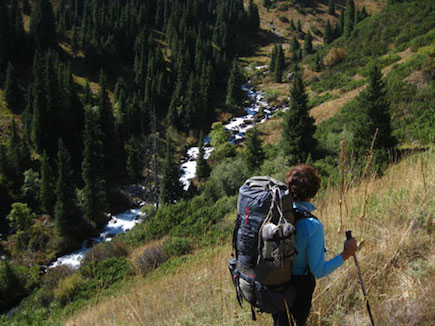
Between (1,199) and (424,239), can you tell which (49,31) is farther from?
(424,239)

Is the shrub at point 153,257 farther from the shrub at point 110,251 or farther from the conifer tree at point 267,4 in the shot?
the conifer tree at point 267,4

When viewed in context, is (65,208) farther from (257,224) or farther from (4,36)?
(4,36)

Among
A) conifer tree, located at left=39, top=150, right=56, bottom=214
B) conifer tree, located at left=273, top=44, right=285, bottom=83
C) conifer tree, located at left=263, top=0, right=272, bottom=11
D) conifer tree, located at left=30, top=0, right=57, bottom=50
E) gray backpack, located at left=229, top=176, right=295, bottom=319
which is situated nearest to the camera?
gray backpack, located at left=229, top=176, right=295, bottom=319

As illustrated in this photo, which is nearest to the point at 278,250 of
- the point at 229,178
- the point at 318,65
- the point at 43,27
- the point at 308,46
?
the point at 229,178

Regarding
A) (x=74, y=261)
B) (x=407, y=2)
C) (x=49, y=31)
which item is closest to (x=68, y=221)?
(x=74, y=261)

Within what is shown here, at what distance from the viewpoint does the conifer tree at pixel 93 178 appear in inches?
1398

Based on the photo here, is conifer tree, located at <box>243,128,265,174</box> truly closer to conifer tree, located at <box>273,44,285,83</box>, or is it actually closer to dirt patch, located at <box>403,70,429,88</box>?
dirt patch, located at <box>403,70,429,88</box>

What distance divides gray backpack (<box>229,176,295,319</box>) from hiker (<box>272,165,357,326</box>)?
0.12 m

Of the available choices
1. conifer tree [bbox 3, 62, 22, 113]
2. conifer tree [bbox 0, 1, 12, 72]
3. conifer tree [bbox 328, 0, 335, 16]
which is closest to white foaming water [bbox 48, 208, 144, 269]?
conifer tree [bbox 3, 62, 22, 113]

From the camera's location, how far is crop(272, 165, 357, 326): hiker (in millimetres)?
2209

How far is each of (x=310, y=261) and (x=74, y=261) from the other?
1263 inches

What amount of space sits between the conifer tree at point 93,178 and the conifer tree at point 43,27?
3050 cm

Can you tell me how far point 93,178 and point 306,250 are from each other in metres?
37.9

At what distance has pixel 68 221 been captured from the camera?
106 ft
